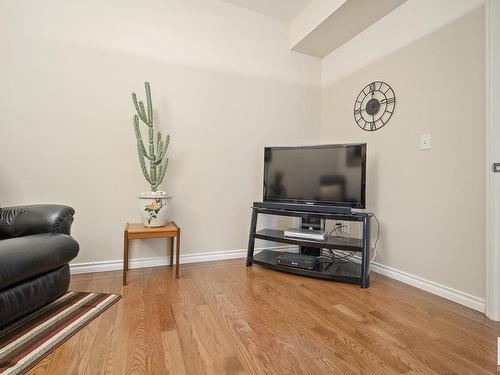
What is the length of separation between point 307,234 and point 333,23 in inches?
76.1

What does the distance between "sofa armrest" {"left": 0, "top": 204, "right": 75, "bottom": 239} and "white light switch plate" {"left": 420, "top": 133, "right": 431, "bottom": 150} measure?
2.49 meters

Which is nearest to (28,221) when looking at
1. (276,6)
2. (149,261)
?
(149,261)

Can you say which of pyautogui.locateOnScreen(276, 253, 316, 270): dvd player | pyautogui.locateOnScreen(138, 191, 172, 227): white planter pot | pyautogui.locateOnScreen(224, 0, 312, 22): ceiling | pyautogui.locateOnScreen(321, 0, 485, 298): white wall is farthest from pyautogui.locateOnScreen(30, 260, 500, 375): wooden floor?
pyautogui.locateOnScreen(224, 0, 312, 22): ceiling

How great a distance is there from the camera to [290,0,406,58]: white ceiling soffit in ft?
6.72

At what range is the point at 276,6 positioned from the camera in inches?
97.7

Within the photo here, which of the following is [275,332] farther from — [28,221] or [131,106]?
[131,106]

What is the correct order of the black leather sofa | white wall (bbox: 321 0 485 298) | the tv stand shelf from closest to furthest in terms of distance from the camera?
the black leather sofa
white wall (bbox: 321 0 485 298)
the tv stand shelf

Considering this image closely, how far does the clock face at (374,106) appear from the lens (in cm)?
211

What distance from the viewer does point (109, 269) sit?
2.05m

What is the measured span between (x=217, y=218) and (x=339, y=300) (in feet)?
4.24

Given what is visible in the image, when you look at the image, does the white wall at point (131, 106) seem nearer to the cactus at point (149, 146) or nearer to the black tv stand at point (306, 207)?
the cactus at point (149, 146)

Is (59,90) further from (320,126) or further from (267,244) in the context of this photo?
(320,126)

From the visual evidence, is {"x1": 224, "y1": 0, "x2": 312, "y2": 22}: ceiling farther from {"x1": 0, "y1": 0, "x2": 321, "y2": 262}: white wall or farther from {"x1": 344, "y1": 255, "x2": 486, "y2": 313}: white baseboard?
{"x1": 344, "y1": 255, "x2": 486, "y2": 313}: white baseboard

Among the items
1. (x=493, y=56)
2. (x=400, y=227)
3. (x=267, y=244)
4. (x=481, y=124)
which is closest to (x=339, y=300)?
(x=400, y=227)
